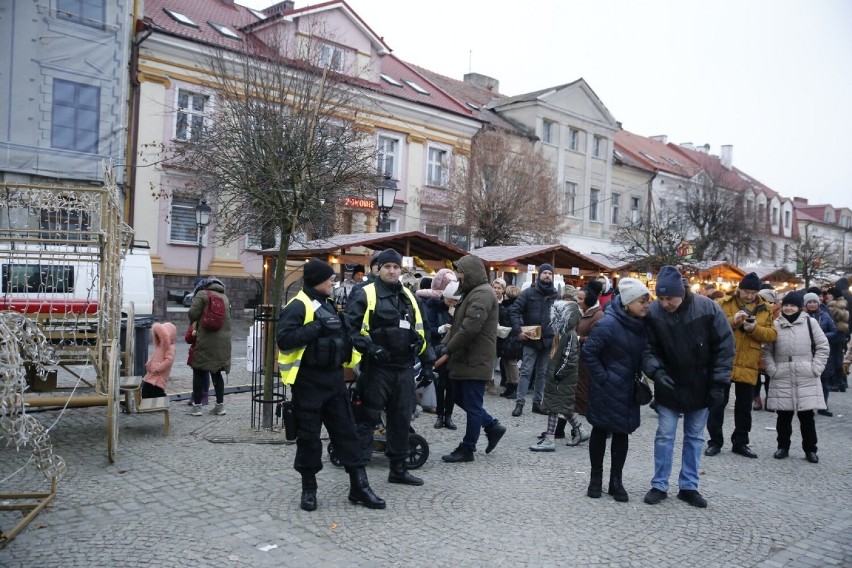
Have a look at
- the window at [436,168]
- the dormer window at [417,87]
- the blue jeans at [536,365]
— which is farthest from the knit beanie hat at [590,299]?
the dormer window at [417,87]

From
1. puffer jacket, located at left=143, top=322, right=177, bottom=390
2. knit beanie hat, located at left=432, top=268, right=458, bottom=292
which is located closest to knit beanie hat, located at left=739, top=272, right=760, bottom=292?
knit beanie hat, located at left=432, top=268, right=458, bottom=292

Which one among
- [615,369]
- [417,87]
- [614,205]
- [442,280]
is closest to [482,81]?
[614,205]

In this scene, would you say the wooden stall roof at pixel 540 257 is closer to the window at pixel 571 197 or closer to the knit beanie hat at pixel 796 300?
the knit beanie hat at pixel 796 300

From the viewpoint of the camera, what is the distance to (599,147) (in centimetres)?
3781

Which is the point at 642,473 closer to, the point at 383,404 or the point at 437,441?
the point at 437,441

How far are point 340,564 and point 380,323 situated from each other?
7.02 ft

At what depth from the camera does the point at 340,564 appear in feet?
14.0

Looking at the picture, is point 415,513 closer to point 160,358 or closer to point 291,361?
point 291,361

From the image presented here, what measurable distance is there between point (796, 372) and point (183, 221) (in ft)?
64.0

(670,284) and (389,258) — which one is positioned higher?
(389,258)

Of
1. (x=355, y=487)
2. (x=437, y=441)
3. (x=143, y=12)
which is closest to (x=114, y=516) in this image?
(x=355, y=487)

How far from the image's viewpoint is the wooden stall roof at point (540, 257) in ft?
56.1

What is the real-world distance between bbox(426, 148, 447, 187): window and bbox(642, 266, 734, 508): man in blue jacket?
23.3 m

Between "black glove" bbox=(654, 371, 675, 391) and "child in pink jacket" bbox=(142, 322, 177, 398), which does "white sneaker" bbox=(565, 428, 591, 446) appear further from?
"child in pink jacket" bbox=(142, 322, 177, 398)
